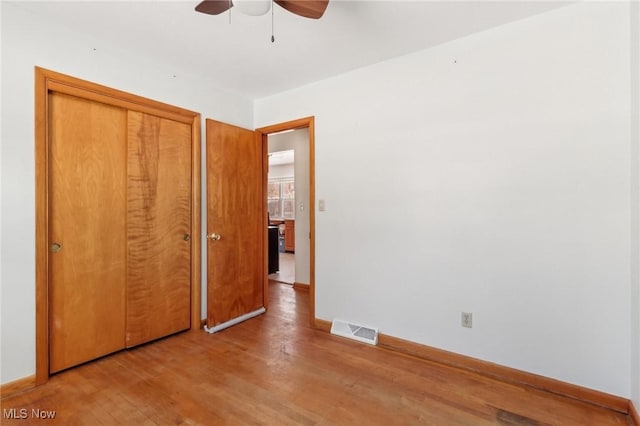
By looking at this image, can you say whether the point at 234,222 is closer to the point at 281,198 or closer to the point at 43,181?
the point at 43,181

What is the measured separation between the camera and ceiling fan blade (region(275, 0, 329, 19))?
1540 millimetres

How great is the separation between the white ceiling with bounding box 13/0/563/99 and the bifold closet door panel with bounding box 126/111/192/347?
2.21 feet

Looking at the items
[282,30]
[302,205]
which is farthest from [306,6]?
[302,205]

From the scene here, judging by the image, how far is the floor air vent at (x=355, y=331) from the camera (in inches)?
108

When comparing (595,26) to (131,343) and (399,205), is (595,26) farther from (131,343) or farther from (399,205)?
(131,343)

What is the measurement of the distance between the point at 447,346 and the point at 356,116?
2183 mm

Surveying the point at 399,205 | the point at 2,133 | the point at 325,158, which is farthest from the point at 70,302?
the point at 399,205

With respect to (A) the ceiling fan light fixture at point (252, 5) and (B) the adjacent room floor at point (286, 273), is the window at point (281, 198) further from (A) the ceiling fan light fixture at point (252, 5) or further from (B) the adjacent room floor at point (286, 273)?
(A) the ceiling fan light fixture at point (252, 5)

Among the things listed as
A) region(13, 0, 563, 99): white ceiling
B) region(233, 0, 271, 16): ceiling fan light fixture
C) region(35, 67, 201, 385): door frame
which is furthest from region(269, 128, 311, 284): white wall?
region(233, 0, 271, 16): ceiling fan light fixture

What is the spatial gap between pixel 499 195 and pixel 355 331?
1739 mm

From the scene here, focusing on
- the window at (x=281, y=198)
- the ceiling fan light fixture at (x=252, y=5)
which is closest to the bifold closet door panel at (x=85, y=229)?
the ceiling fan light fixture at (x=252, y=5)

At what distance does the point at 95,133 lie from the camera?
94.2 inches

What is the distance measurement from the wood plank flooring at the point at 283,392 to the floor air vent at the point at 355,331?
0.33 feet

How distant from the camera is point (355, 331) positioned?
9.37 feet
